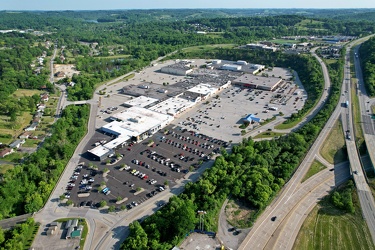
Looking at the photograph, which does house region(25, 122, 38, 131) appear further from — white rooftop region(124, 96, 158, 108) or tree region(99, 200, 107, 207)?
tree region(99, 200, 107, 207)

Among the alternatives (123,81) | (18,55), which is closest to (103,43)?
(18,55)

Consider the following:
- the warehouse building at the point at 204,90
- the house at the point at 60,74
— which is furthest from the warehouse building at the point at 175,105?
the house at the point at 60,74

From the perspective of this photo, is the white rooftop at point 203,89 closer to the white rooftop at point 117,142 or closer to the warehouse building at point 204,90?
the warehouse building at point 204,90

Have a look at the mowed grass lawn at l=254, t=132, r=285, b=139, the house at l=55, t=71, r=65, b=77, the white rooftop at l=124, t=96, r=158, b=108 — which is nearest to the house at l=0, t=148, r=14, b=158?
the white rooftop at l=124, t=96, r=158, b=108

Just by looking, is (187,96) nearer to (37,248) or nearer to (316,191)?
(316,191)

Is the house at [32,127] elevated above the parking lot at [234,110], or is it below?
below

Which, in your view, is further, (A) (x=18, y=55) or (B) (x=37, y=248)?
(A) (x=18, y=55)

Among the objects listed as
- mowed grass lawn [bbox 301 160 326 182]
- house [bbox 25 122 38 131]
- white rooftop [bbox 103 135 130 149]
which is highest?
mowed grass lawn [bbox 301 160 326 182]
